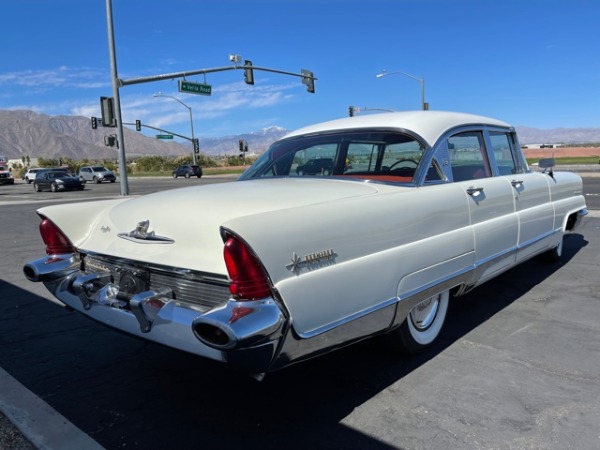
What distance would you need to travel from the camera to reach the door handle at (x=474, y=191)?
3.59 m

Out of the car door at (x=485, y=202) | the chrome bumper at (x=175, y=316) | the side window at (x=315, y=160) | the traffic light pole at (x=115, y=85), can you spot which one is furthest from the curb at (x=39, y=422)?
the traffic light pole at (x=115, y=85)

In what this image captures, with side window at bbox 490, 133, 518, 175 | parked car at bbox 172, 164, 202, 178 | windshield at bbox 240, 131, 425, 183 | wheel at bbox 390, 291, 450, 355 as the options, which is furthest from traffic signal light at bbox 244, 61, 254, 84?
parked car at bbox 172, 164, 202, 178

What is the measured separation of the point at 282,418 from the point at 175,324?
86 cm

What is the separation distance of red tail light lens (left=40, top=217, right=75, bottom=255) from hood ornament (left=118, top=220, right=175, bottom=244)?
0.70 m

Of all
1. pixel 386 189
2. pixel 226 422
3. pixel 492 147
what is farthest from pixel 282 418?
pixel 492 147

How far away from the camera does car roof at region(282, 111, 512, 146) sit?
11.9ft

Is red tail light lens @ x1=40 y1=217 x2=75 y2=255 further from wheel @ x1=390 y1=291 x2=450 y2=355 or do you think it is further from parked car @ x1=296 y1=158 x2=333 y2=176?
wheel @ x1=390 y1=291 x2=450 y2=355

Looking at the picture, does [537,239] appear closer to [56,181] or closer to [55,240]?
[55,240]

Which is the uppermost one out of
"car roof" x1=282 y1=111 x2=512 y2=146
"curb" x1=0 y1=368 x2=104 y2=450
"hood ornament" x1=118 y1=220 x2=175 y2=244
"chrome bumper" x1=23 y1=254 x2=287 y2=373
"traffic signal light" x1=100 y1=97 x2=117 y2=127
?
"traffic signal light" x1=100 y1=97 x2=117 y2=127

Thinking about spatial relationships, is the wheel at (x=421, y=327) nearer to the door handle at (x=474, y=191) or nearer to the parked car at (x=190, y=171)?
the door handle at (x=474, y=191)

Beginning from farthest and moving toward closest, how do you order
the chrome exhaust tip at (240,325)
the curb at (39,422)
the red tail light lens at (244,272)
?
the curb at (39,422) → the red tail light lens at (244,272) → the chrome exhaust tip at (240,325)

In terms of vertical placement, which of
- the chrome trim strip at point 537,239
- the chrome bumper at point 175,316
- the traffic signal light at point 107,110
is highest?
the traffic signal light at point 107,110

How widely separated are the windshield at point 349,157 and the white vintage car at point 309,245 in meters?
0.01

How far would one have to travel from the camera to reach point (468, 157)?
4043 mm
